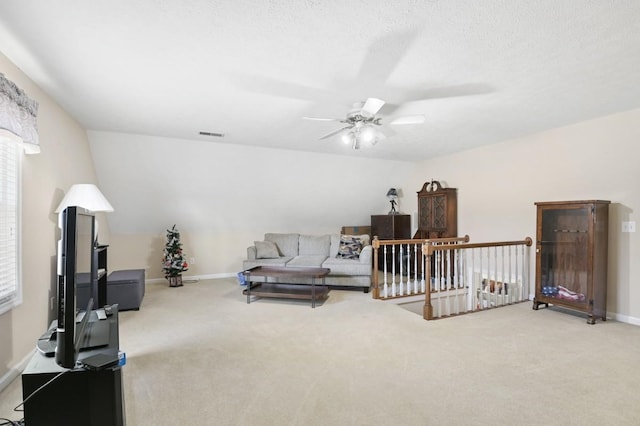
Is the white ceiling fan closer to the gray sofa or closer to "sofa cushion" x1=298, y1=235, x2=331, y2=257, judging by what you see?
the gray sofa

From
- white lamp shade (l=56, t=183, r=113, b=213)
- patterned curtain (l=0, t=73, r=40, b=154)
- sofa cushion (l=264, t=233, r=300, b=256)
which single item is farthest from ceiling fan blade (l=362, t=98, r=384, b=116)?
sofa cushion (l=264, t=233, r=300, b=256)

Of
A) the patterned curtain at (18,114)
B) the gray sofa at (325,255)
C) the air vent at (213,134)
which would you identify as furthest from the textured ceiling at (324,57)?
the gray sofa at (325,255)

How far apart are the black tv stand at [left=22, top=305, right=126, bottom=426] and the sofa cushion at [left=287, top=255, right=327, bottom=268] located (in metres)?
3.86

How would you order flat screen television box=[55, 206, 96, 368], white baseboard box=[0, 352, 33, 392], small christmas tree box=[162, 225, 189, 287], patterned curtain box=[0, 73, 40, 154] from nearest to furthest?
flat screen television box=[55, 206, 96, 368] → patterned curtain box=[0, 73, 40, 154] → white baseboard box=[0, 352, 33, 392] → small christmas tree box=[162, 225, 189, 287]

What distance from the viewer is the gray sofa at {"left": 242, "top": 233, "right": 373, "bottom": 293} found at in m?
5.13

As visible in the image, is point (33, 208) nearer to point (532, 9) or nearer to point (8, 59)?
point (8, 59)

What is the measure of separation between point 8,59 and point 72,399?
2471mm

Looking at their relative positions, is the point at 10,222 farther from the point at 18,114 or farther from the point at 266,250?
the point at 266,250

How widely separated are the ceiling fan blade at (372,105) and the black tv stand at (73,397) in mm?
2433

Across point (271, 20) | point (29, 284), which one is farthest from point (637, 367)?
point (29, 284)

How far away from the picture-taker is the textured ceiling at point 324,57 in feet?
5.82

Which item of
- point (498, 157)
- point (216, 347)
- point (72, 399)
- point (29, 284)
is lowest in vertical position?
point (216, 347)

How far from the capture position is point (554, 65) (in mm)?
2400

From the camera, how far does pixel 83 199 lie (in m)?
3.21
